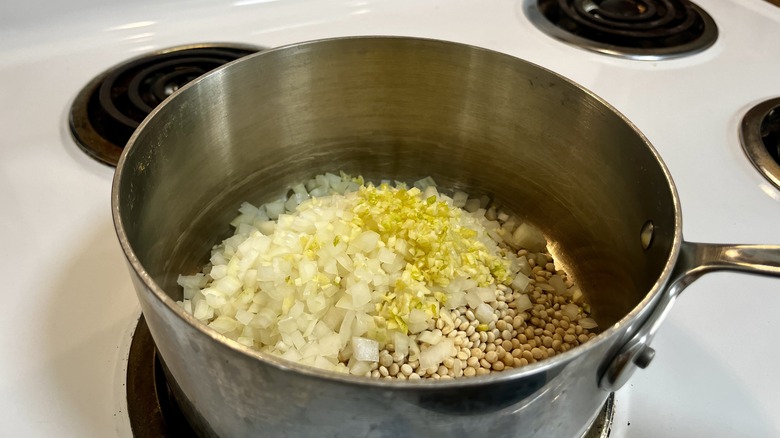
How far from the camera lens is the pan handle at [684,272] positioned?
406mm

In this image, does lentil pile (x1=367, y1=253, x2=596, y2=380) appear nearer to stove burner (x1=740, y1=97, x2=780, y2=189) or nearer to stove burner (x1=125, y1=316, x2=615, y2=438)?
stove burner (x1=125, y1=316, x2=615, y2=438)

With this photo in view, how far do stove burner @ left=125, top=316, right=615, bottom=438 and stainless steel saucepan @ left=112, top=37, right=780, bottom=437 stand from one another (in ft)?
0.15

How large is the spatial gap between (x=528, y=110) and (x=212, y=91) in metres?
0.38

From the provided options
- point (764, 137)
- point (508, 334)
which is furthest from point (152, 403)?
point (764, 137)

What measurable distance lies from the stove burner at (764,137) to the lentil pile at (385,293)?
1.03 ft

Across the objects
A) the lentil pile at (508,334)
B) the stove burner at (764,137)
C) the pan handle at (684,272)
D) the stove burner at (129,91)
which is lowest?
the lentil pile at (508,334)

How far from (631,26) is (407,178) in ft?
1.73

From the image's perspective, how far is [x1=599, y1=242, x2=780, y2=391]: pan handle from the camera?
1.33 feet

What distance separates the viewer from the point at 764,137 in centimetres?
86

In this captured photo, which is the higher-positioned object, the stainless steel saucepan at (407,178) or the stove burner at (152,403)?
the stainless steel saucepan at (407,178)

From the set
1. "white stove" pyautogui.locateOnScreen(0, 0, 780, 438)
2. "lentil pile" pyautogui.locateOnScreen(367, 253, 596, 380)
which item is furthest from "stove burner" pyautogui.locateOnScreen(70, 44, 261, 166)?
"lentil pile" pyautogui.locateOnScreen(367, 253, 596, 380)

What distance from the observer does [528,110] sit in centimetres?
72

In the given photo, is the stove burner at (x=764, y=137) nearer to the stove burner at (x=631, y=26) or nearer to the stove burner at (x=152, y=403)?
the stove burner at (x=631, y=26)

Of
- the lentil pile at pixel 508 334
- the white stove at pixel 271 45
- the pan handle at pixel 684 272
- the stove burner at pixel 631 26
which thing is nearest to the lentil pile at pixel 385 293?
the lentil pile at pixel 508 334
